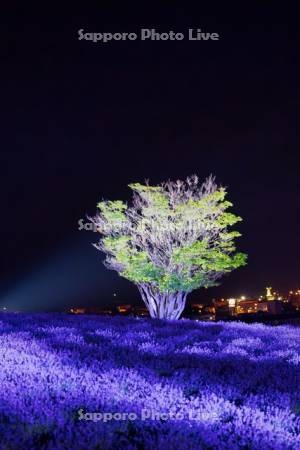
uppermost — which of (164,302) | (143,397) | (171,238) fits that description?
(171,238)

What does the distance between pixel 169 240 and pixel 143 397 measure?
18.1 meters

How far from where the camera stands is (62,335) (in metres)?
11.7

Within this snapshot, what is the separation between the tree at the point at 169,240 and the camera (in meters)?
22.8

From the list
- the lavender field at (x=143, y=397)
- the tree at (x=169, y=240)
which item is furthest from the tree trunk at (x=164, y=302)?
the lavender field at (x=143, y=397)

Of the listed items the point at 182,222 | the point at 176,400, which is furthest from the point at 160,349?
the point at 182,222

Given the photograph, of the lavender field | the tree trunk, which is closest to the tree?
the tree trunk

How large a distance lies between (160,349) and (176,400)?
14.6 ft

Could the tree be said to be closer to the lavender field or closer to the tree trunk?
the tree trunk

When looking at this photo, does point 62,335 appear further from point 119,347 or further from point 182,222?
point 182,222

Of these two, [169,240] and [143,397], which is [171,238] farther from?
[143,397]

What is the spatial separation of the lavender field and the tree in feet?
40.3

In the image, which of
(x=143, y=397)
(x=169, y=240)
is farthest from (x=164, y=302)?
(x=143, y=397)

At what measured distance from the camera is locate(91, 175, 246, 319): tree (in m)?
22.8

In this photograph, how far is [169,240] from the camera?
24.0m
